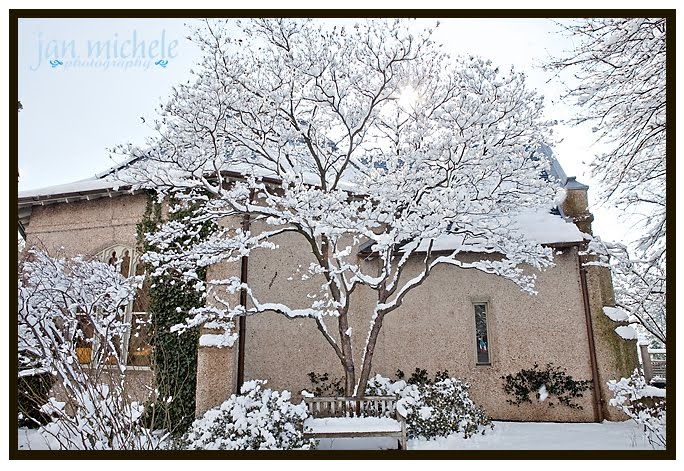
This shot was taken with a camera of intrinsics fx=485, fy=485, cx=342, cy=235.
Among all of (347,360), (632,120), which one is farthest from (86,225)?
(632,120)

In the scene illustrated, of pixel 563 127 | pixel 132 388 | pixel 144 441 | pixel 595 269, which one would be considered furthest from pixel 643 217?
pixel 132 388

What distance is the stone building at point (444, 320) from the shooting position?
781 centimetres

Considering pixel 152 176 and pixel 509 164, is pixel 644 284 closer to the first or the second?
pixel 509 164

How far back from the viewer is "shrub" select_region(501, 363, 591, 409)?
7.74m

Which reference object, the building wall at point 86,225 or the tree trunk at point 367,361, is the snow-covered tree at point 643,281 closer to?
the tree trunk at point 367,361

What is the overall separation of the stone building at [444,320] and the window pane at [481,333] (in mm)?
17

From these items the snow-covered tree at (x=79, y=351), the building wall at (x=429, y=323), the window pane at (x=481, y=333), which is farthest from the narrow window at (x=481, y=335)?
the snow-covered tree at (x=79, y=351)

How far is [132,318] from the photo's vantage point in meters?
8.08

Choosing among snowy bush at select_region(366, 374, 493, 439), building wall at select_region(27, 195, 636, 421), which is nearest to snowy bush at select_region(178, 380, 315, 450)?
snowy bush at select_region(366, 374, 493, 439)

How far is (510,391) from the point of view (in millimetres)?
7969

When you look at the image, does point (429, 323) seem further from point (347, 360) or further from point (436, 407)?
point (347, 360)

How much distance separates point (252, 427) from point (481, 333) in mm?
4405

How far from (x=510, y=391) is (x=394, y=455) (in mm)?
4118

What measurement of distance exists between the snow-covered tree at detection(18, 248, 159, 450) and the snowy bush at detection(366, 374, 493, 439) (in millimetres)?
3560
